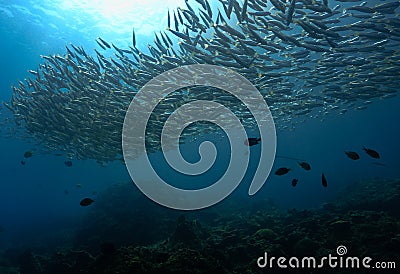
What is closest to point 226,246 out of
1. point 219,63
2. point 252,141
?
point 252,141

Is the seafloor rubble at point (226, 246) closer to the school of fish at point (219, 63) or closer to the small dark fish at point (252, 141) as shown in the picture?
the small dark fish at point (252, 141)

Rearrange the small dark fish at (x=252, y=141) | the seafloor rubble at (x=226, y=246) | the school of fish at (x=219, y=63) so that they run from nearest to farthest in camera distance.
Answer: the seafloor rubble at (x=226, y=246) < the small dark fish at (x=252, y=141) < the school of fish at (x=219, y=63)

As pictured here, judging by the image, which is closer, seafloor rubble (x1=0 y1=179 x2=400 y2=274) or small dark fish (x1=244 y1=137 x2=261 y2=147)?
seafloor rubble (x1=0 y1=179 x2=400 y2=274)

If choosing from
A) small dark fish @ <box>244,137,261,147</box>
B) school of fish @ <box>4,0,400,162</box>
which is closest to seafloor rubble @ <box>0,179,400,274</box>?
small dark fish @ <box>244,137,261,147</box>

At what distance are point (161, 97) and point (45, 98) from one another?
5160 mm

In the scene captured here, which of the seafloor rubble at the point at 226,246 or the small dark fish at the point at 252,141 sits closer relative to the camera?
the seafloor rubble at the point at 226,246

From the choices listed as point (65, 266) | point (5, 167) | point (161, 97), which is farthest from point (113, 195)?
point (5, 167)

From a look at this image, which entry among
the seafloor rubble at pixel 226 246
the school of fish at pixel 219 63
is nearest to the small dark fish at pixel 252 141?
the seafloor rubble at pixel 226 246

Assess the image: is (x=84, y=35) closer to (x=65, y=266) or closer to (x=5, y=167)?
(x=65, y=266)

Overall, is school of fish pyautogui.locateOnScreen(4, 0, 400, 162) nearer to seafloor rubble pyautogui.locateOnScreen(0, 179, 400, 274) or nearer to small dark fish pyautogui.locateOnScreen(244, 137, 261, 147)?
small dark fish pyautogui.locateOnScreen(244, 137, 261, 147)

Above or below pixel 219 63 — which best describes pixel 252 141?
below

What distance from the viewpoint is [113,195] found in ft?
61.5

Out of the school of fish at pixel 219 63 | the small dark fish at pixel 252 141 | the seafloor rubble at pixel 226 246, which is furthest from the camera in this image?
the school of fish at pixel 219 63

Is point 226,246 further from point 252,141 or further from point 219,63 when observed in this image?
point 219,63
